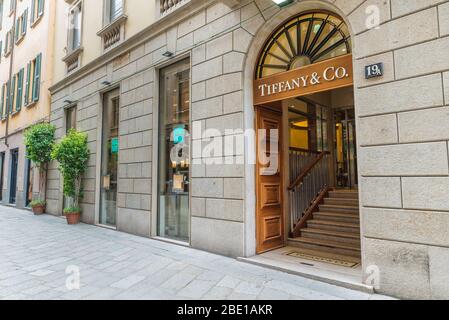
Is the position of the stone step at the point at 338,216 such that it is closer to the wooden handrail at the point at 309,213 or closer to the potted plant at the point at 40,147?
the wooden handrail at the point at 309,213

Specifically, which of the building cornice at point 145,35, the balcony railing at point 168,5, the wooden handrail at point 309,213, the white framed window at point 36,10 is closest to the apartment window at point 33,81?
the white framed window at point 36,10

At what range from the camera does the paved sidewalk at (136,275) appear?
4055mm

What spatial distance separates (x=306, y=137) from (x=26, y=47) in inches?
630

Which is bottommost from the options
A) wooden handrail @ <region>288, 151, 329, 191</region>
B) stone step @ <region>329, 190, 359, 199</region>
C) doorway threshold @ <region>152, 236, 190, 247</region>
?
doorway threshold @ <region>152, 236, 190, 247</region>

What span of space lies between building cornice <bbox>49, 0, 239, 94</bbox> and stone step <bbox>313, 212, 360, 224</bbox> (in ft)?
16.2

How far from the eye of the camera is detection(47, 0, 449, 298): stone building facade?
12.1ft

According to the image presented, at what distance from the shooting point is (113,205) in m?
→ 9.42

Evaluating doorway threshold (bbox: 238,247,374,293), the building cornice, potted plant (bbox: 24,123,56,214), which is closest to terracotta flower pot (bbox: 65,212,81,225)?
potted plant (bbox: 24,123,56,214)

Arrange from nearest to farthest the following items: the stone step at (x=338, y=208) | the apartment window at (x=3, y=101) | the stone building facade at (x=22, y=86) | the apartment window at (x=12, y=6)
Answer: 1. the stone step at (x=338, y=208)
2. the stone building facade at (x=22, y=86)
3. the apartment window at (x=3, y=101)
4. the apartment window at (x=12, y=6)

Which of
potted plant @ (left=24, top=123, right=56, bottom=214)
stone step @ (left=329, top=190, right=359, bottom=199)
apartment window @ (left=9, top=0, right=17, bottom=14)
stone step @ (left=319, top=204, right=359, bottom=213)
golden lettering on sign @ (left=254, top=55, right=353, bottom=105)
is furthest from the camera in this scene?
apartment window @ (left=9, top=0, right=17, bottom=14)

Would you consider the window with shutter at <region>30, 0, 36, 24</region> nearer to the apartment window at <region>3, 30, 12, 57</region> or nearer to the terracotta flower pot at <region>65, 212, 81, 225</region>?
the apartment window at <region>3, 30, 12, 57</region>

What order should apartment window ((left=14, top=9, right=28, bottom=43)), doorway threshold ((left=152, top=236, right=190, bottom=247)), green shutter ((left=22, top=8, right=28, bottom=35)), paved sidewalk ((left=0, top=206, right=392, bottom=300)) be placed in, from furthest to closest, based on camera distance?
1. apartment window ((left=14, top=9, right=28, bottom=43))
2. green shutter ((left=22, top=8, right=28, bottom=35))
3. doorway threshold ((left=152, top=236, right=190, bottom=247))
4. paved sidewalk ((left=0, top=206, right=392, bottom=300))

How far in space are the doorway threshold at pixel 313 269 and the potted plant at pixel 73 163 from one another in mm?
7052
